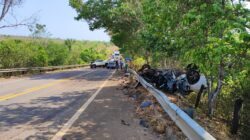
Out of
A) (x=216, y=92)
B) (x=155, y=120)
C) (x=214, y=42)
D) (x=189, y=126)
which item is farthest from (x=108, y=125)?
(x=216, y=92)

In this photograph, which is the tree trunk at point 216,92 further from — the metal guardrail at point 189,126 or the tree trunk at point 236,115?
the metal guardrail at point 189,126

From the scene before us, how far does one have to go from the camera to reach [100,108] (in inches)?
475

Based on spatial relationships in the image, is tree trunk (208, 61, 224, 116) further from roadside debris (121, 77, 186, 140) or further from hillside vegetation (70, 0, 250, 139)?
roadside debris (121, 77, 186, 140)

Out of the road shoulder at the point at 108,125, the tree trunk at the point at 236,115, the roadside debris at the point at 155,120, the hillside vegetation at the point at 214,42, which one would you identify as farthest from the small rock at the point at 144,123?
the tree trunk at the point at 236,115

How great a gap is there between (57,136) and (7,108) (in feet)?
14.9

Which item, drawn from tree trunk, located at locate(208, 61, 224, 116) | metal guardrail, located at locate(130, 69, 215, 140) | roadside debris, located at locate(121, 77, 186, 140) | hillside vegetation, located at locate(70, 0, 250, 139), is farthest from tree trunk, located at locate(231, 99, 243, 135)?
metal guardrail, located at locate(130, 69, 215, 140)

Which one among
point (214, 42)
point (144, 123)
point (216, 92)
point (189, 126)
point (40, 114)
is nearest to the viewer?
point (189, 126)

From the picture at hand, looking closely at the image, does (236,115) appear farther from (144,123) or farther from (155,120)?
(144,123)

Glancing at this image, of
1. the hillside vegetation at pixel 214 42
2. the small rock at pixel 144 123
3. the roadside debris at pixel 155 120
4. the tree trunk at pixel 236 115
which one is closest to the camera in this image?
the hillside vegetation at pixel 214 42

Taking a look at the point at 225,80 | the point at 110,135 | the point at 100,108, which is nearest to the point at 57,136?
the point at 110,135

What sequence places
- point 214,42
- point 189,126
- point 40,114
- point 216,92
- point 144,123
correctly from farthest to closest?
point 216,92 → point 40,114 → point 144,123 → point 214,42 → point 189,126

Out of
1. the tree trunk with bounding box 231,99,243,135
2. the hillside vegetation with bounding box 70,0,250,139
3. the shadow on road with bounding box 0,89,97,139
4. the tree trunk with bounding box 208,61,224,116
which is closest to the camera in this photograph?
the hillside vegetation with bounding box 70,0,250,139

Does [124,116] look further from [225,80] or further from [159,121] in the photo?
[225,80]

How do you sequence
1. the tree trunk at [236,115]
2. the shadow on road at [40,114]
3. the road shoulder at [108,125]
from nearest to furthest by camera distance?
1. the road shoulder at [108,125]
2. the shadow on road at [40,114]
3. the tree trunk at [236,115]
